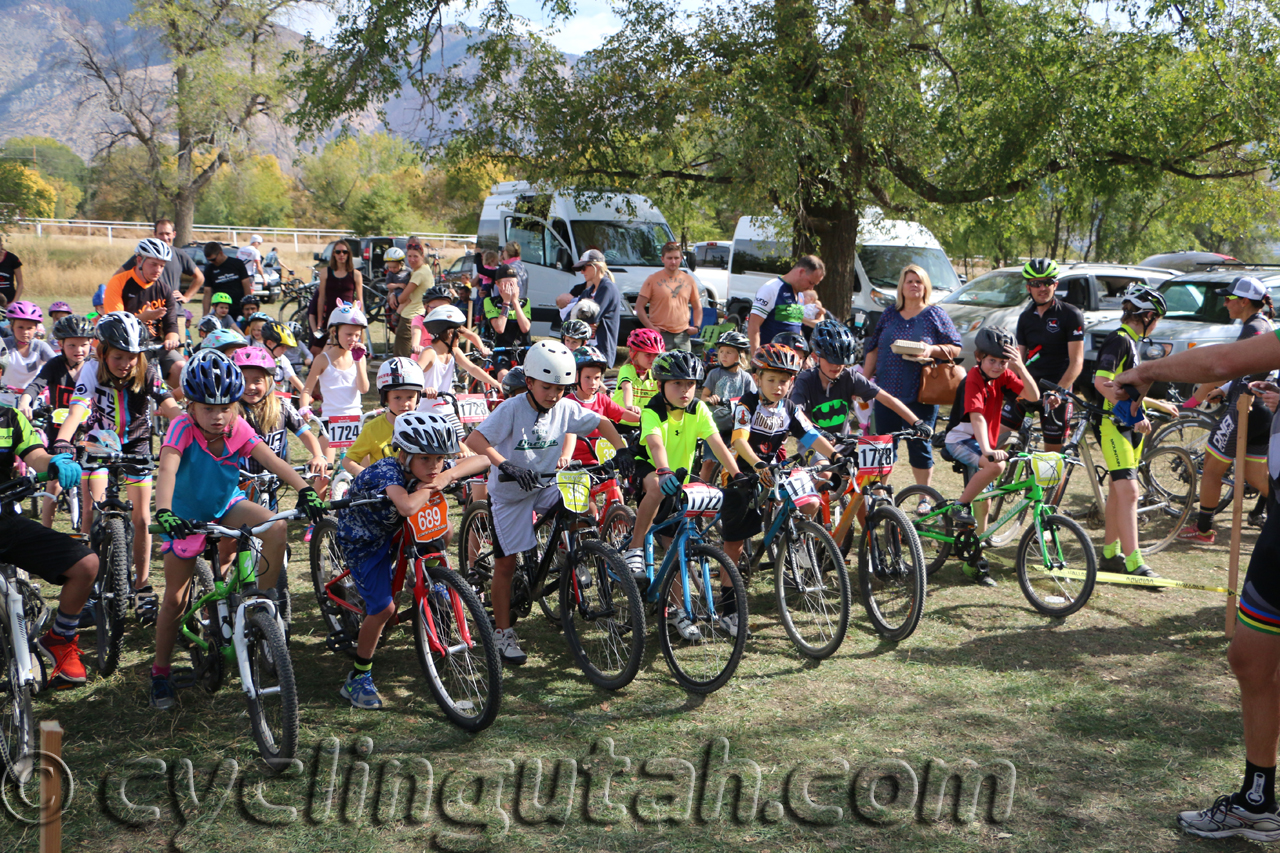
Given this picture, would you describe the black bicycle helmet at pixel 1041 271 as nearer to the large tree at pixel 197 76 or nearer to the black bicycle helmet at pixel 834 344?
the black bicycle helmet at pixel 834 344

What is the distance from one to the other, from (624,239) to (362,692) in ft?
44.7

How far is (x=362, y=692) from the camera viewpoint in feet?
16.7

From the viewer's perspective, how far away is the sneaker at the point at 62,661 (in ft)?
16.5

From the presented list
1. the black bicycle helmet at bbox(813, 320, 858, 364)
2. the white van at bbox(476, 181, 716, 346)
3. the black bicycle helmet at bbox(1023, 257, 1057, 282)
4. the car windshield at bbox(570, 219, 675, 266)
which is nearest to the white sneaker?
the black bicycle helmet at bbox(813, 320, 858, 364)

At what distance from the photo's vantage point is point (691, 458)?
608 cm

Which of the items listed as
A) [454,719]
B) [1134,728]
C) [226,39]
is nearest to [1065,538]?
[1134,728]

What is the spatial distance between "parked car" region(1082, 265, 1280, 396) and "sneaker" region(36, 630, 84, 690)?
1203cm

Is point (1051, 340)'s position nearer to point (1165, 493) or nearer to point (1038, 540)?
point (1165, 493)

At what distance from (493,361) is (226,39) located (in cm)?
3580

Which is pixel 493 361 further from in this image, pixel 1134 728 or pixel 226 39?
pixel 226 39

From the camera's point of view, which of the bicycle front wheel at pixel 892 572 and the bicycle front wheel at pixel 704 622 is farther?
the bicycle front wheel at pixel 892 572

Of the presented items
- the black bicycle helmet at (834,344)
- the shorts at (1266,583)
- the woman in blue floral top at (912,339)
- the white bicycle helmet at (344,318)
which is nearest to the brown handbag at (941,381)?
the woman in blue floral top at (912,339)

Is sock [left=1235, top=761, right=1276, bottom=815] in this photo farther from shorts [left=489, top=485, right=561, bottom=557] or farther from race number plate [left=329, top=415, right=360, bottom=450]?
race number plate [left=329, top=415, right=360, bottom=450]

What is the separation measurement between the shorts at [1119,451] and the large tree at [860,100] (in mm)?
7322
